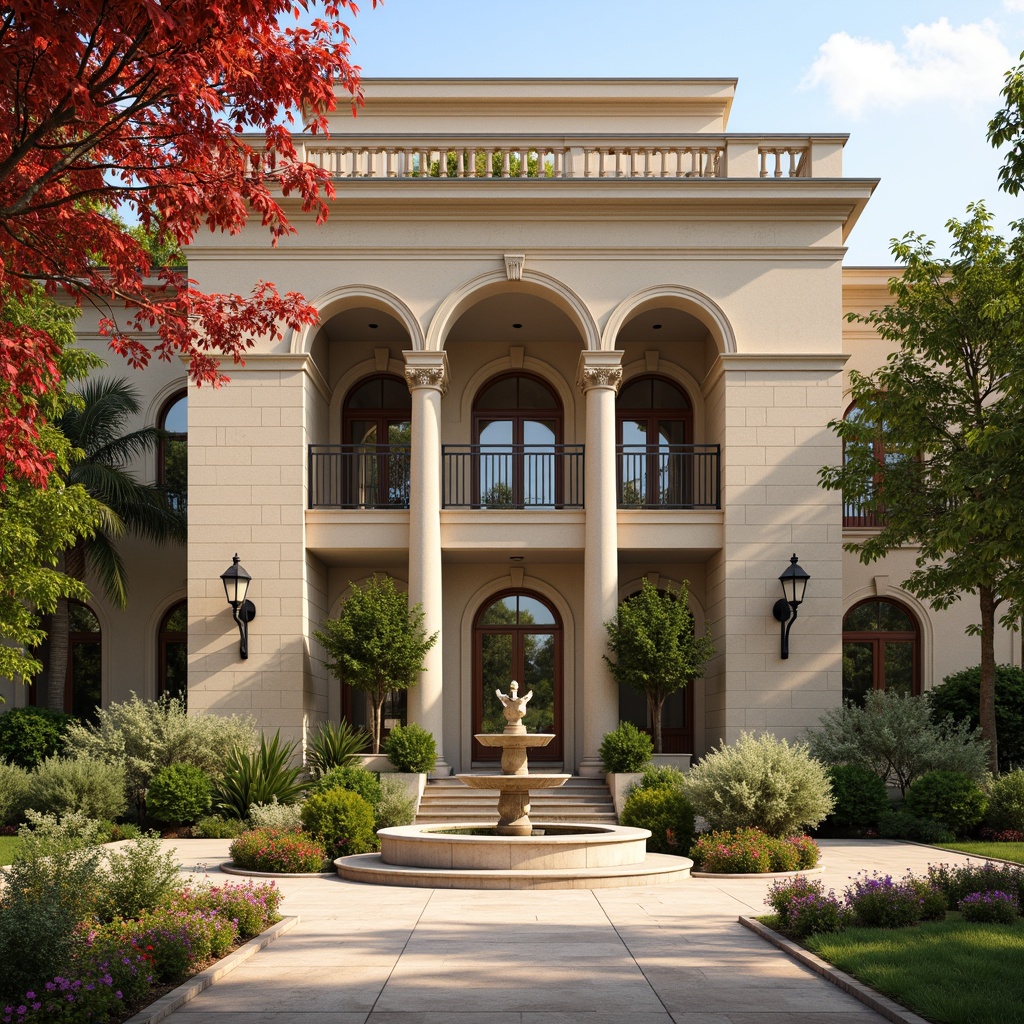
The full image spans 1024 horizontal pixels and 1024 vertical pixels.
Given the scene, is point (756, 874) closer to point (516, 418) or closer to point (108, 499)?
point (516, 418)

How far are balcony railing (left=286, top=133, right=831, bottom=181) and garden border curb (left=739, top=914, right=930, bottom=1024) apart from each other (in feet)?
48.4

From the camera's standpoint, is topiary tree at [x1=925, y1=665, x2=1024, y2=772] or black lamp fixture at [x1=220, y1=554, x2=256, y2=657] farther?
topiary tree at [x1=925, y1=665, x2=1024, y2=772]

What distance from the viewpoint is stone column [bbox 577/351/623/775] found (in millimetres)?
20531

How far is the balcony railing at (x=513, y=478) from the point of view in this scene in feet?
75.1

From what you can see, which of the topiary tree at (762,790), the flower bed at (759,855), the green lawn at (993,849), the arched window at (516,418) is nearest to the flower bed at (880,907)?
the flower bed at (759,855)

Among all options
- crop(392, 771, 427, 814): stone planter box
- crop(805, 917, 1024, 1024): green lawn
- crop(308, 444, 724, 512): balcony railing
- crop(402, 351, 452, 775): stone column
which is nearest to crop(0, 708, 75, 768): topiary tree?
crop(392, 771, 427, 814): stone planter box

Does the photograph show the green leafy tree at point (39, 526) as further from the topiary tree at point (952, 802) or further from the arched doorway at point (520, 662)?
the topiary tree at point (952, 802)

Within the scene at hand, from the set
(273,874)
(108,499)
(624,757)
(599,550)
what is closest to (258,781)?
(273,874)

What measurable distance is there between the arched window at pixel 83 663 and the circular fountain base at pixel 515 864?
1136cm

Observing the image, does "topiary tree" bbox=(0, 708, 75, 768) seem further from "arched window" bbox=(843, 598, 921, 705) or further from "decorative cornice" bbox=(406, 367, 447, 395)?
"arched window" bbox=(843, 598, 921, 705)

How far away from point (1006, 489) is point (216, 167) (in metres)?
8.82

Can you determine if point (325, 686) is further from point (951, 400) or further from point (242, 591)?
point (951, 400)

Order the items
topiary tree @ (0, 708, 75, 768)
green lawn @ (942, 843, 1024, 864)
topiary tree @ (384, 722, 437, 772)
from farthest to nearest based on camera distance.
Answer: topiary tree @ (0, 708, 75, 768) → topiary tree @ (384, 722, 437, 772) → green lawn @ (942, 843, 1024, 864)

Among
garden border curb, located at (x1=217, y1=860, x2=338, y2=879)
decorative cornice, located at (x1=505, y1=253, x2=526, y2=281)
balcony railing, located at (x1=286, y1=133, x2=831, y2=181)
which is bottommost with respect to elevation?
garden border curb, located at (x1=217, y1=860, x2=338, y2=879)
